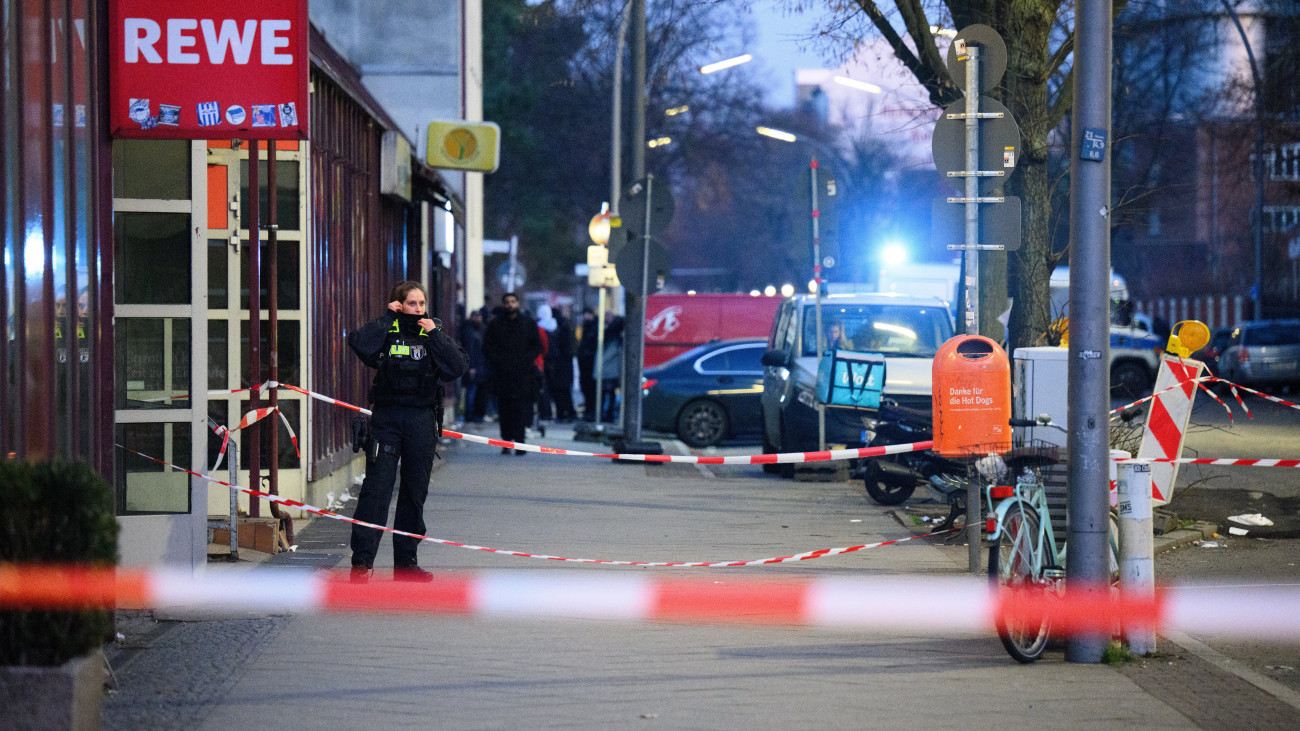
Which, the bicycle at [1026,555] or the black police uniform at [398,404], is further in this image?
the black police uniform at [398,404]

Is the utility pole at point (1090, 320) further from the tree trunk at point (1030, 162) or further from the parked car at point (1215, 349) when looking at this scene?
the parked car at point (1215, 349)

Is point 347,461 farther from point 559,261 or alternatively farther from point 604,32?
point 559,261

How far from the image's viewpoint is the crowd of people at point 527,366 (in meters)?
17.7

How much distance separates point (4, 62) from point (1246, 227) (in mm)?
50542

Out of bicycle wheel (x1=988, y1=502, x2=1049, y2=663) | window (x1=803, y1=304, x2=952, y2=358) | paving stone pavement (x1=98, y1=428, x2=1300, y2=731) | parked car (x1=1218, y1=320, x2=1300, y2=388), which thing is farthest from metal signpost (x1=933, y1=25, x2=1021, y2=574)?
parked car (x1=1218, y1=320, x2=1300, y2=388)

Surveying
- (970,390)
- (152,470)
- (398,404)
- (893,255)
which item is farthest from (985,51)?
(893,255)

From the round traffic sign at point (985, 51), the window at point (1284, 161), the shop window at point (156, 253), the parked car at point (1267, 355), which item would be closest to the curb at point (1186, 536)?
the round traffic sign at point (985, 51)

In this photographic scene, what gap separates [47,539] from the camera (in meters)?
4.93

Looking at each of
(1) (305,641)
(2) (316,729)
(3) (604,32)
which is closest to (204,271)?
(1) (305,641)

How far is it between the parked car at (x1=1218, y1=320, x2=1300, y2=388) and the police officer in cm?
3014

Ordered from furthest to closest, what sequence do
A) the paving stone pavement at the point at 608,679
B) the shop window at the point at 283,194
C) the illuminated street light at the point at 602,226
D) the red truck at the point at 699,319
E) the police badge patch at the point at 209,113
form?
1. the red truck at the point at 699,319
2. the illuminated street light at the point at 602,226
3. the shop window at the point at 283,194
4. the police badge patch at the point at 209,113
5. the paving stone pavement at the point at 608,679

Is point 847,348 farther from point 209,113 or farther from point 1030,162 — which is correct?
point 209,113

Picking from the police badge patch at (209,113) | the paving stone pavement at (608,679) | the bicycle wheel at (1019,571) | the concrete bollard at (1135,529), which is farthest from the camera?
the police badge patch at (209,113)

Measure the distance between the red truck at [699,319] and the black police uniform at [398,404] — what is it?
1699 cm
